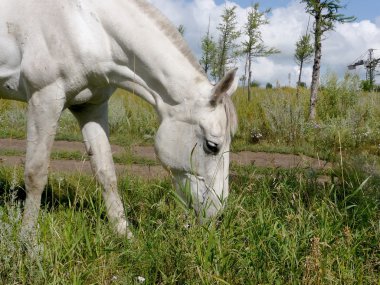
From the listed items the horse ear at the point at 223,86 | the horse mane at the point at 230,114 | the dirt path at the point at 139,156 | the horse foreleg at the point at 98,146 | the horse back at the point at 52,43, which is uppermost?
the horse back at the point at 52,43

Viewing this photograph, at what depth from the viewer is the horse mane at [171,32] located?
324 centimetres

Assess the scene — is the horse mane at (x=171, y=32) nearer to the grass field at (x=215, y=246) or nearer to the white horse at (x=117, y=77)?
the white horse at (x=117, y=77)

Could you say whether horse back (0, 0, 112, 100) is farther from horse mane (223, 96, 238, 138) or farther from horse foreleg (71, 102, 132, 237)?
horse mane (223, 96, 238, 138)

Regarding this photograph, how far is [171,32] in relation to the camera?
10.7ft

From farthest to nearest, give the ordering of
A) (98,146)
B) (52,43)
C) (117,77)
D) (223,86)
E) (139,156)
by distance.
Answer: (139,156)
(98,146)
(117,77)
(52,43)
(223,86)

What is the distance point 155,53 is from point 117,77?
0.33m

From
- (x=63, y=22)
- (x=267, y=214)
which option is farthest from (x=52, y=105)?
(x=267, y=214)

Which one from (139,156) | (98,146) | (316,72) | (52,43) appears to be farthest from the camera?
(316,72)

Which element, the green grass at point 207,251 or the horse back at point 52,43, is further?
the horse back at point 52,43

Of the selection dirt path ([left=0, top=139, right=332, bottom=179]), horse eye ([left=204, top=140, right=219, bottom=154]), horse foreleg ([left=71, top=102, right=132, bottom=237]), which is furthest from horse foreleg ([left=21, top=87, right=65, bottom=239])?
dirt path ([left=0, top=139, right=332, bottom=179])

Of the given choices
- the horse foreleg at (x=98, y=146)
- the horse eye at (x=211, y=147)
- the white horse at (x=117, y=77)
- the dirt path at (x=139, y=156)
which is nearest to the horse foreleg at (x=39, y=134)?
the white horse at (x=117, y=77)

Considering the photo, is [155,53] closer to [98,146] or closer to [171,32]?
[171,32]

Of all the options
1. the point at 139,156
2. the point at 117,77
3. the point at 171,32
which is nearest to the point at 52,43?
the point at 117,77

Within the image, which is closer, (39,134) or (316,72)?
(39,134)
